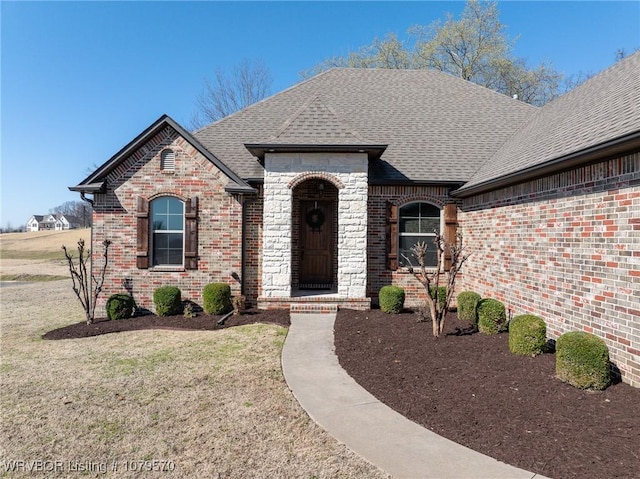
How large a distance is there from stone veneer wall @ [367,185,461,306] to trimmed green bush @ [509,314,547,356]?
12.9 feet

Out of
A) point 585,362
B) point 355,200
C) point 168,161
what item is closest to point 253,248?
point 355,200

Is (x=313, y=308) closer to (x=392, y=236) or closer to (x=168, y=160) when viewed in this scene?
(x=392, y=236)

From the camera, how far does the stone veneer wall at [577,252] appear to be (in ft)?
15.0

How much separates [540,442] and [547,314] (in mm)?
3387

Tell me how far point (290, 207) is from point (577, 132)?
20.0 feet

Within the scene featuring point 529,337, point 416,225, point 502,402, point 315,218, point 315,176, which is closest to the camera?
point 502,402

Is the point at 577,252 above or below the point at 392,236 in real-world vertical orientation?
below

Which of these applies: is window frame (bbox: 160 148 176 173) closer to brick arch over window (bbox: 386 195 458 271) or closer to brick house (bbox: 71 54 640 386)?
brick house (bbox: 71 54 640 386)

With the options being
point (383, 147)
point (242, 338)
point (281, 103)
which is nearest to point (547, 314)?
point (383, 147)

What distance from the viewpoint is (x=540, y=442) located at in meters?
3.43

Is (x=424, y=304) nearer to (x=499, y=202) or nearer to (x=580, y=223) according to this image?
(x=499, y=202)

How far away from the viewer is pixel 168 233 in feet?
30.8

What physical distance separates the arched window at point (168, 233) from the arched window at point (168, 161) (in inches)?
33.2

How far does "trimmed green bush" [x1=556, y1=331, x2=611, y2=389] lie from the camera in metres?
4.51
